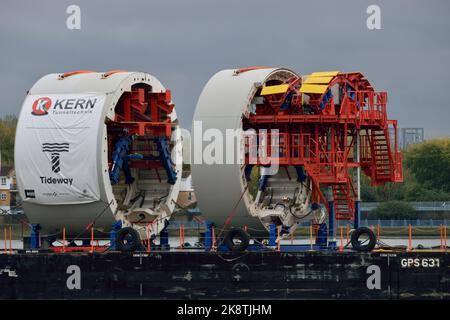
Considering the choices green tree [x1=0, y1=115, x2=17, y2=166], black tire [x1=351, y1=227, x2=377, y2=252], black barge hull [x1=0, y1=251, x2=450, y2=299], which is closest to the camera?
black barge hull [x1=0, y1=251, x2=450, y2=299]

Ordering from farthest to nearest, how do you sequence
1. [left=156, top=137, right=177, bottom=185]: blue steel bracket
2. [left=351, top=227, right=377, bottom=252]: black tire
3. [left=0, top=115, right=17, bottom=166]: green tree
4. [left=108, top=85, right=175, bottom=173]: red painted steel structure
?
[left=0, top=115, right=17, bottom=166]: green tree, [left=156, top=137, right=177, bottom=185]: blue steel bracket, [left=108, top=85, right=175, bottom=173]: red painted steel structure, [left=351, top=227, right=377, bottom=252]: black tire

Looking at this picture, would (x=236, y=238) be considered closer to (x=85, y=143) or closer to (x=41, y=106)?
(x=85, y=143)

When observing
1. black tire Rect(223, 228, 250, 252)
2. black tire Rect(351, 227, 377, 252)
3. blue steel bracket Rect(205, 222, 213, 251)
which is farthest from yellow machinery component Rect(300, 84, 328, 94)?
blue steel bracket Rect(205, 222, 213, 251)

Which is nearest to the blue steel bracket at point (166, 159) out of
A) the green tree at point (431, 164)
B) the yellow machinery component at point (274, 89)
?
the yellow machinery component at point (274, 89)

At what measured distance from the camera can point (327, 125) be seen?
70.8 meters

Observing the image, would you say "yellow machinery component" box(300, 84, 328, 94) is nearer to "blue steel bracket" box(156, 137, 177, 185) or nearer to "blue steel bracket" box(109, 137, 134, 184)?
"blue steel bracket" box(156, 137, 177, 185)

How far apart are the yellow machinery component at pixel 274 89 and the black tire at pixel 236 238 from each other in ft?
18.4

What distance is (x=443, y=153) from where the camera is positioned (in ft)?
395

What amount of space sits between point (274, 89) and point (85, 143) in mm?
7510

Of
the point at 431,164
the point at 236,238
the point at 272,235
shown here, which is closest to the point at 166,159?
the point at 236,238

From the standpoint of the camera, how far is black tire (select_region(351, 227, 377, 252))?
6706cm

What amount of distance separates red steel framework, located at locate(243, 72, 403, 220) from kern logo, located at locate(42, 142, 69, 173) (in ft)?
23.2

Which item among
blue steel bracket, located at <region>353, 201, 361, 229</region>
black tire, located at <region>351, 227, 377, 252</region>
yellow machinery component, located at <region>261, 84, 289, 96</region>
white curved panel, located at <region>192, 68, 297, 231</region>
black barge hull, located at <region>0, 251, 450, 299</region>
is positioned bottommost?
black barge hull, located at <region>0, 251, 450, 299</region>

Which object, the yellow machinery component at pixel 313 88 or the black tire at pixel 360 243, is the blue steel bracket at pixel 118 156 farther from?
the black tire at pixel 360 243
